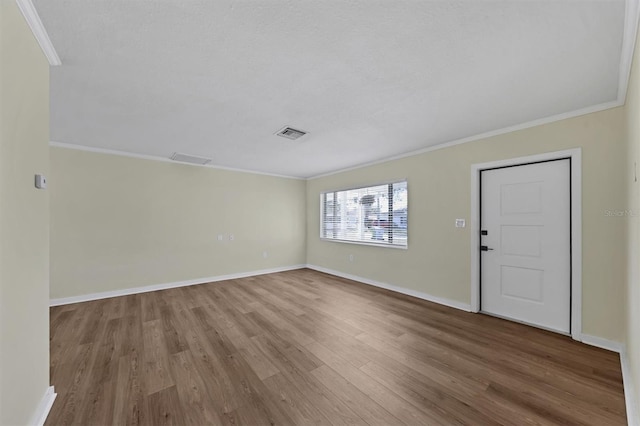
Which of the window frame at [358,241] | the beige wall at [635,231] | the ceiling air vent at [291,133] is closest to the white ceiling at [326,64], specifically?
the ceiling air vent at [291,133]

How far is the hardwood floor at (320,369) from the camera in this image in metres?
1.59

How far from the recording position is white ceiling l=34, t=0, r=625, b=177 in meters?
1.33

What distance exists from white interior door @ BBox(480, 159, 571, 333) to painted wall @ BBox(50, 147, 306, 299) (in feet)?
14.0

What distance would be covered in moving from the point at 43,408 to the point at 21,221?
4.06 ft

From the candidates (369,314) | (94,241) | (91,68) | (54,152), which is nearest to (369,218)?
(369,314)

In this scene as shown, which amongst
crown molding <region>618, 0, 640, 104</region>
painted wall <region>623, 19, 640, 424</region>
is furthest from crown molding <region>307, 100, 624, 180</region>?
painted wall <region>623, 19, 640, 424</region>

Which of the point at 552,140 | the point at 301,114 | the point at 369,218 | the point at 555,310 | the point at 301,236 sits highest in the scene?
the point at 301,114

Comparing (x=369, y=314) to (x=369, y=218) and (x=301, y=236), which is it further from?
(x=301, y=236)

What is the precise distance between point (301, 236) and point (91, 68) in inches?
199

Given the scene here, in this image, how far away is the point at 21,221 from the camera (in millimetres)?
1298

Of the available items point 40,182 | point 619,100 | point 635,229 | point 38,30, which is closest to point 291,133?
point 38,30

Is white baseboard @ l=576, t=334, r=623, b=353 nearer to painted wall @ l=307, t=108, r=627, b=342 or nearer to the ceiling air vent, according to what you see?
painted wall @ l=307, t=108, r=627, b=342

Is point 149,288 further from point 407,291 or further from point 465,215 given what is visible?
point 465,215

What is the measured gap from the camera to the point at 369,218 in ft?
16.1
